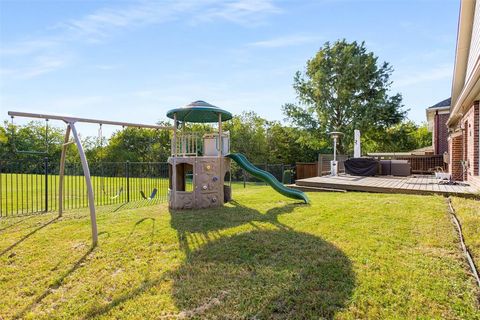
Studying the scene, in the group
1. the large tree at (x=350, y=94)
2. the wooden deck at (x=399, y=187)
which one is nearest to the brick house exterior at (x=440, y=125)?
the large tree at (x=350, y=94)

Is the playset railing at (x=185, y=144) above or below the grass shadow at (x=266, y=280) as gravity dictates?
above

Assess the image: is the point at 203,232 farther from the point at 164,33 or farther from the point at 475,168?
the point at 475,168

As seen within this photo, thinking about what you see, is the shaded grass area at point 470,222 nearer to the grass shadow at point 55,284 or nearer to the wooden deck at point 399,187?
the wooden deck at point 399,187

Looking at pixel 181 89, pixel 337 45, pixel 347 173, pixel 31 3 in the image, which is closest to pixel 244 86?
pixel 181 89

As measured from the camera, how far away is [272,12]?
8414mm

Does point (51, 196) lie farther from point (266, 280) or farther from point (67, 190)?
point (266, 280)

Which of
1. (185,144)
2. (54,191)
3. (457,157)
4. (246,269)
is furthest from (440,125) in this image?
(54,191)

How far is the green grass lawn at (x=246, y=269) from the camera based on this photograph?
2.44 meters

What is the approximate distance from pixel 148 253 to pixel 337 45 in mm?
22764

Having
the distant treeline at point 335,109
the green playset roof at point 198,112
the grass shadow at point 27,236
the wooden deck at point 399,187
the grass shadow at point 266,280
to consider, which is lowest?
the grass shadow at point 27,236

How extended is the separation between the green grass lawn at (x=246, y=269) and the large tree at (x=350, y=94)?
1704cm

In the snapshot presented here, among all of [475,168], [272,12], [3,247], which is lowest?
[3,247]

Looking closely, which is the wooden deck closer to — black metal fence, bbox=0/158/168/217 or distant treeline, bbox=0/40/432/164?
black metal fence, bbox=0/158/168/217

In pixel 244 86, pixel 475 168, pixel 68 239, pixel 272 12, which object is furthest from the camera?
pixel 244 86
